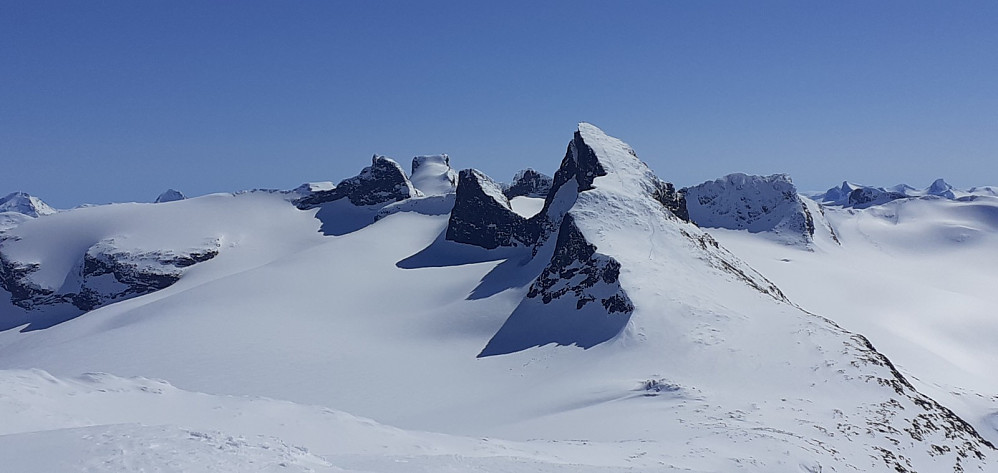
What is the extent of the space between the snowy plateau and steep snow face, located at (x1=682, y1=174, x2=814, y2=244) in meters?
15.5

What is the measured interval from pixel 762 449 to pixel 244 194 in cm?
10154

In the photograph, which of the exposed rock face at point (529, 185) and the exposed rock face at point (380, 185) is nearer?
the exposed rock face at point (380, 185)

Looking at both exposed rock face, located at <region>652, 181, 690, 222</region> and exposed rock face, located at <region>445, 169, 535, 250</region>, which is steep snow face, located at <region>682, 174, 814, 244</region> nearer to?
exposed rock face, located at <region>652, 181, 690, 222</region>

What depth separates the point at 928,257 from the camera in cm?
11956

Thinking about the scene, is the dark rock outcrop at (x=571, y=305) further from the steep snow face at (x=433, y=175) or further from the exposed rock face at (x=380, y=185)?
the steep snow face at (x=433, y=175)

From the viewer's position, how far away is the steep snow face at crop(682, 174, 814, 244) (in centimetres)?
11119

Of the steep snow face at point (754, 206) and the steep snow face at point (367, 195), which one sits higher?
the steep snow face at point (367, 195)

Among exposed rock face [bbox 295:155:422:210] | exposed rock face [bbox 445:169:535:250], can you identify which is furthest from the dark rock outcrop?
exposed rock face [bbox 295:155:422:210]

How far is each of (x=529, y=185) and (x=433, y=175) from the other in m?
19.5

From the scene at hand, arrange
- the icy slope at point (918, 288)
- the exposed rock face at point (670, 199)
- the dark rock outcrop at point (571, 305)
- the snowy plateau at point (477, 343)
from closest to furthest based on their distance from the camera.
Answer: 1. the snowy plateau at point (477, 343)
2. the dark rock outcrop at point (571, 305)
3. the icy slope at point (918, 288)
4. the exposed rock face at point (670, 199)

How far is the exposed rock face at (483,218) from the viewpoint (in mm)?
68125

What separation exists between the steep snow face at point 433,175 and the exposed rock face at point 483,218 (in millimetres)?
27817

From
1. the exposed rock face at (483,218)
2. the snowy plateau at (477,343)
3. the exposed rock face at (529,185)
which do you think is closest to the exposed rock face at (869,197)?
the snowy plateau at (477,343)

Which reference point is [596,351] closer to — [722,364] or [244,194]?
[722,364]
